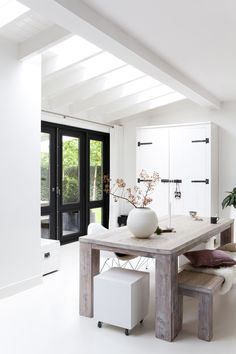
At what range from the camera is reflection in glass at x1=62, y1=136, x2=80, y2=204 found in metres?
5.84

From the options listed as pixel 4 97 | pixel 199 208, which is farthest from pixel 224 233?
pixel 4 97

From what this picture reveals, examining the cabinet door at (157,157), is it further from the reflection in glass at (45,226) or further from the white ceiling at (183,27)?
the white ceiling at (183,27)

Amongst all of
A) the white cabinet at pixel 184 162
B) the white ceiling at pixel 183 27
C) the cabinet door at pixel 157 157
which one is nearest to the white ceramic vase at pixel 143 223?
the white ceiling at pixel 183 27

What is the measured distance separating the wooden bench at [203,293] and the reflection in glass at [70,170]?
3414 millimetres

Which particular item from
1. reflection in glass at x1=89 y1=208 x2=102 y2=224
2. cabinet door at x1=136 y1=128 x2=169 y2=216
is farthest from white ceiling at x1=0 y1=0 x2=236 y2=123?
reflection in glass at x1=89 y1=208 x2=102 y2=224

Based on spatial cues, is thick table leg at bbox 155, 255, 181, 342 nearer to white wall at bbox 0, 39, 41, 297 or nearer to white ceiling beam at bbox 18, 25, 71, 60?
white wall at bbox 0, 39, 41, 297

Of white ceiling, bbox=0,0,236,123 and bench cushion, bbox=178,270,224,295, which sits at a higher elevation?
white ceiling, bbox=0,0,236,123

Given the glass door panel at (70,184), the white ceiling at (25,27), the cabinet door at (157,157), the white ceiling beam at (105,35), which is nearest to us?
the white ceiling beam at (105,35)

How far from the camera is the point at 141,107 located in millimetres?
6332

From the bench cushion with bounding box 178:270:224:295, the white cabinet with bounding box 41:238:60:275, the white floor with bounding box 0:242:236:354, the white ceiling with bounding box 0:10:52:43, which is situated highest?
the white ceiling with bounding box 0:10:52:43

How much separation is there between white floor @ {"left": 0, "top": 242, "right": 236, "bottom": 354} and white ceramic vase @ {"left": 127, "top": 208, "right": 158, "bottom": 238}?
756mm

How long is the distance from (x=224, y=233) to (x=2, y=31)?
350cm

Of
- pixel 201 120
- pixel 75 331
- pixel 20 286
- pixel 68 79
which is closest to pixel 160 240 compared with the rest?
pixel 75 331

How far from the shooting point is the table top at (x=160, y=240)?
2.69 meters
